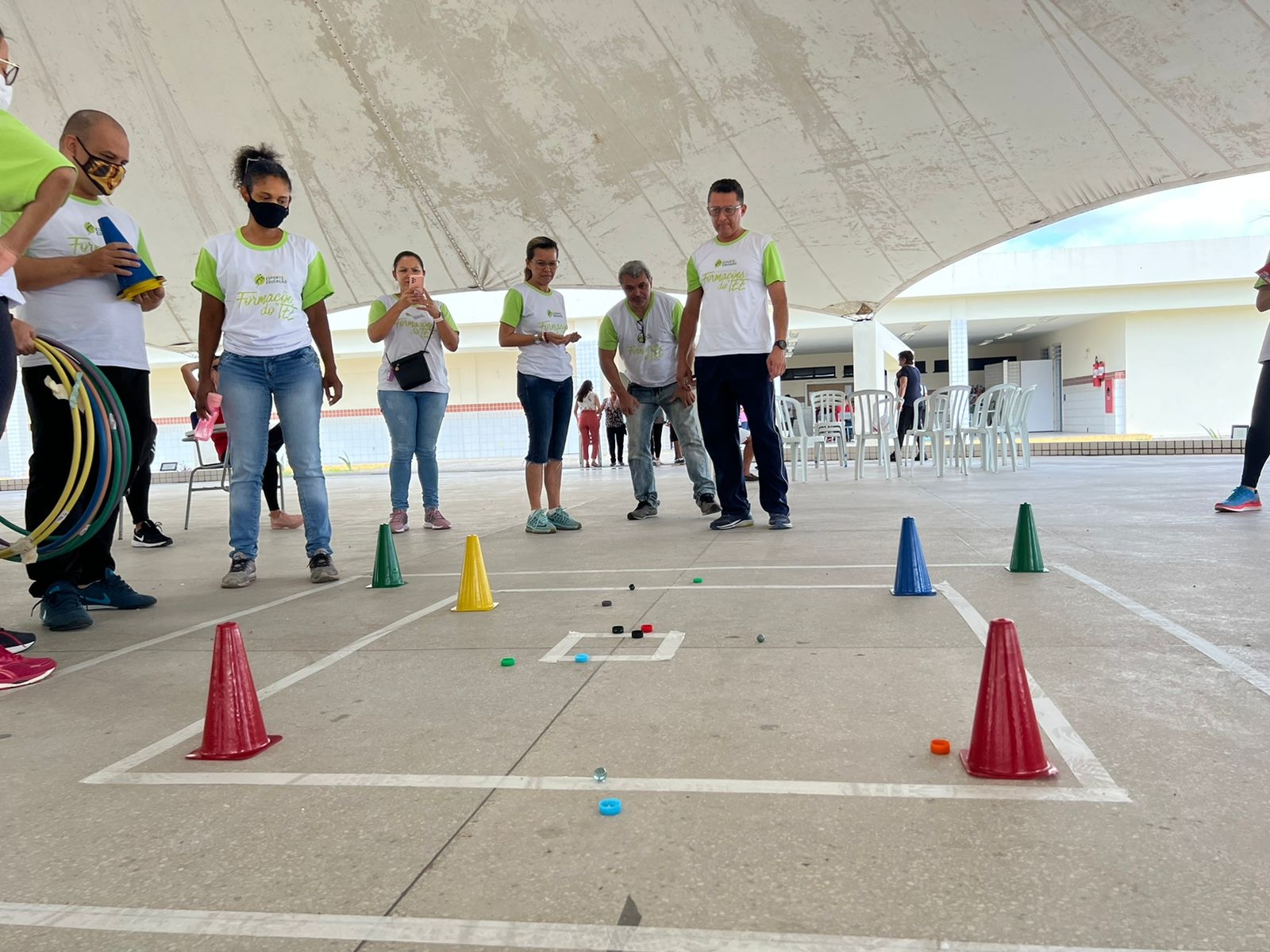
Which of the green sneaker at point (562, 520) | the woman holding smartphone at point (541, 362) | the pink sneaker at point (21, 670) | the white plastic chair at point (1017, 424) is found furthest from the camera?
the white plastic chair at point (1017, 424)

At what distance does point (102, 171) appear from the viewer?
3.22m

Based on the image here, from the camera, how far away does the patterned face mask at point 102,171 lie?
3178 mm

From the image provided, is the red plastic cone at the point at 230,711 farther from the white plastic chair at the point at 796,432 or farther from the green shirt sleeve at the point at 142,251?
the white plastic chair at the point at 796,432

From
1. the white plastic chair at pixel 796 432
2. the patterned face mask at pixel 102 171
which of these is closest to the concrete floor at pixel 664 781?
the patterned face mask at pixel 102 171

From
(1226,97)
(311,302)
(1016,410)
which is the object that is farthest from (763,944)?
(1016,410)

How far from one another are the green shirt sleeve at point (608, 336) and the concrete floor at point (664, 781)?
302cm

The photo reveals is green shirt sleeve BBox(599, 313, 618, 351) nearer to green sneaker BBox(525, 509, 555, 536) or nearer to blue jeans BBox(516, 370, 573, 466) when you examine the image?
blue jeans BBox(516, 370, 573, 466)

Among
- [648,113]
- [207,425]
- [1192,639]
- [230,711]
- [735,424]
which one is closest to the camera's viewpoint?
[230,711]

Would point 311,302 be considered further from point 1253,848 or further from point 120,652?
point 1253,848

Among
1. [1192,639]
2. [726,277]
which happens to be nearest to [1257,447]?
[726,277]

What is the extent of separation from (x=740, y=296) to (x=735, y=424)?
751mm

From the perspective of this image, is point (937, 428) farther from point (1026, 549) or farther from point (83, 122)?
point (83, 122)

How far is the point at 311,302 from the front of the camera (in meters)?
3.97

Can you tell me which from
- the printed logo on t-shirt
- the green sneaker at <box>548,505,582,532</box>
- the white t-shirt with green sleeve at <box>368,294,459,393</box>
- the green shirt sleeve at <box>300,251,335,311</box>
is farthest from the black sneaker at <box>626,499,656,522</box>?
the green shirt sleeve at <box>300,251,335,311</box>
